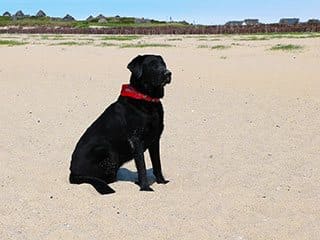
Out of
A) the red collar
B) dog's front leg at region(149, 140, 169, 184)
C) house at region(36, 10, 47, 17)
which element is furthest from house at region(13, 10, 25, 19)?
the red collar

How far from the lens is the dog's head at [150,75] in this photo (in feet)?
20.9

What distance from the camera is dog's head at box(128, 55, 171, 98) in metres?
6.38

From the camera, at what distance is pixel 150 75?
6.41 meters

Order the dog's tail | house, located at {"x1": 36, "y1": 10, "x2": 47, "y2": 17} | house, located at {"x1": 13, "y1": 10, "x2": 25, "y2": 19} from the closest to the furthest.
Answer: the dog's tail, house, located at {"x1": 13, "y1": 10, "x2": 25, "y2": 19}, house, located at {"x1": 36, "y1": 10, "x2": 47, "y2": 17}

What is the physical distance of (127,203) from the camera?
5992 mm

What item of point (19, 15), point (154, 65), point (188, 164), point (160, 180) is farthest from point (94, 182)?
point (19, 15)

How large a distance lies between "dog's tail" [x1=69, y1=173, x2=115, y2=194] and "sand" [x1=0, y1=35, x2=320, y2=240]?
0.07 m

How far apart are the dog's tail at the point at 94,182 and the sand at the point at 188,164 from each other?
74 mm

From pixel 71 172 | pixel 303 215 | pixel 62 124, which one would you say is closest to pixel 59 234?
pixel 71 172

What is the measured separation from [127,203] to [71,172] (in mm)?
1033

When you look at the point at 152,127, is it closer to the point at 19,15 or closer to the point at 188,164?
the point at 188,164

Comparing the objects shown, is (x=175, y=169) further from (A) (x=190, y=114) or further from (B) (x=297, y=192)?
(A) (x=190, y=114)

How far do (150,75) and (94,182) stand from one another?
1.34 m

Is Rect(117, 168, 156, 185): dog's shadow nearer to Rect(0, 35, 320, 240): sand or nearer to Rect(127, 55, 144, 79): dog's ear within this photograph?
Rect(0, 35, 320, 240): sand
